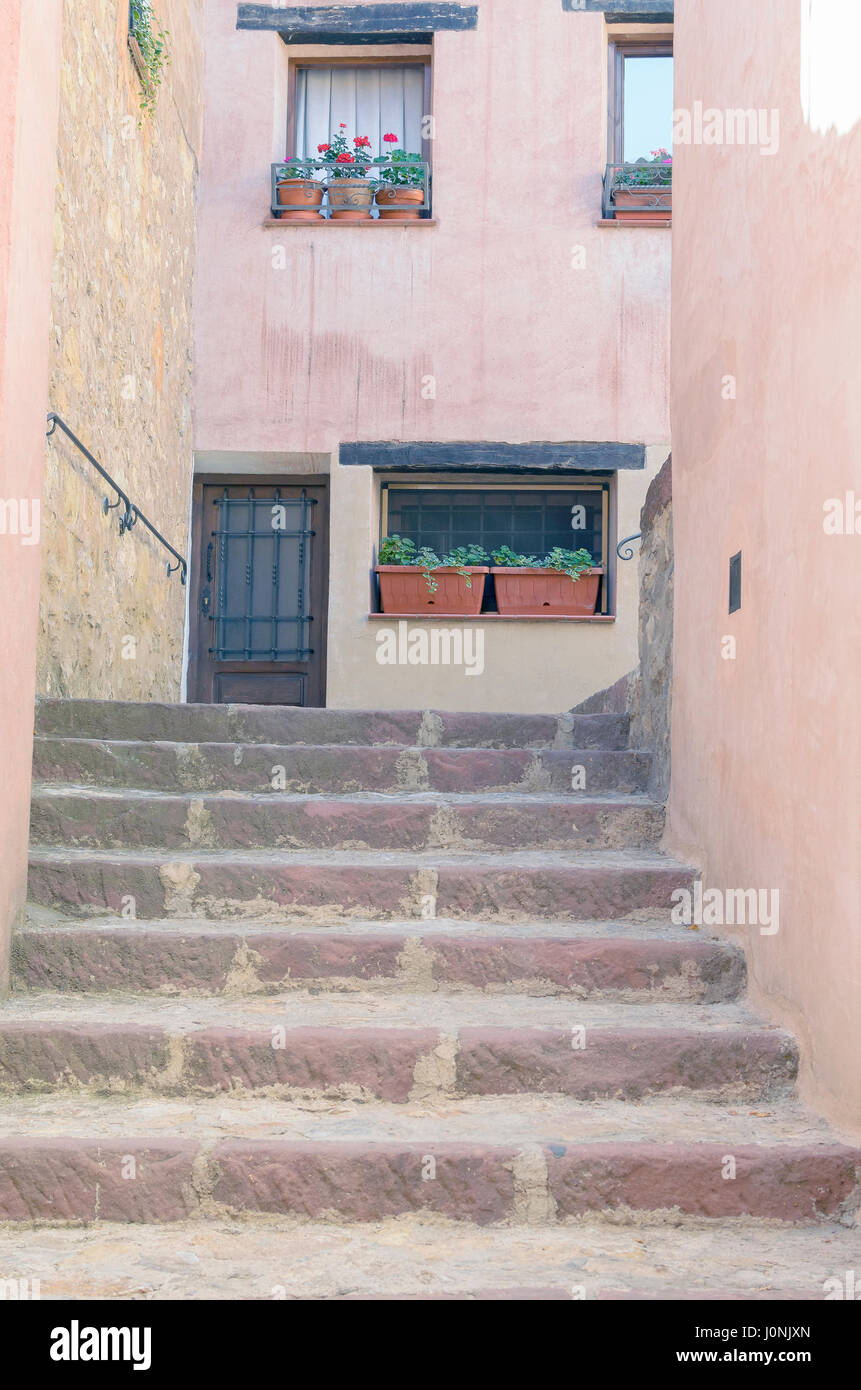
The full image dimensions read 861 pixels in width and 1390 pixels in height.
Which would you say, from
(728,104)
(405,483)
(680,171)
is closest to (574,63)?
(405,483)

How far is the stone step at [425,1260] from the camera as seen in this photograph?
6.54 feet

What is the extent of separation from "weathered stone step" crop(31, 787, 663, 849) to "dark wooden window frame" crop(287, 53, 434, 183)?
16.5 feet

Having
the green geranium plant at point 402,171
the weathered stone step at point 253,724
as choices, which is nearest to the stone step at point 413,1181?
the weathered stone step at point 253,724

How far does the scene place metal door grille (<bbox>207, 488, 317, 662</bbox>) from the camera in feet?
23.9

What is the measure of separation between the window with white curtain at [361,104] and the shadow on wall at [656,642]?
4.16 metres

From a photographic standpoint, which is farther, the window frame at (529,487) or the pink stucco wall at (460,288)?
the window frame at (529,487)

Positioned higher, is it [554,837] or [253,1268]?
[554,837]

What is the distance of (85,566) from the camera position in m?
4.96

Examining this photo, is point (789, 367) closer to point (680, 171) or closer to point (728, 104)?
point (728, 104)

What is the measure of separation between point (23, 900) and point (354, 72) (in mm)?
6046

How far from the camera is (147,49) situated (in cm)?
559

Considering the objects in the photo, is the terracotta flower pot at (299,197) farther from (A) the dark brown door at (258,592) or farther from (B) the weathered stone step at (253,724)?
(B) the weathered stone step at (253,724)

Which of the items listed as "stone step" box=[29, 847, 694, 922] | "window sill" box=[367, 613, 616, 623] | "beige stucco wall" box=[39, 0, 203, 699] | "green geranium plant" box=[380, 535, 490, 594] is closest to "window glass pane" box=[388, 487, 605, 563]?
"green geranium plant" box=[380, 535, 490, 594]

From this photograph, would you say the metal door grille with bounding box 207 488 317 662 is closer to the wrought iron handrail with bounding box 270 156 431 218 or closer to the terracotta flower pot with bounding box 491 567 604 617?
the terracotta flower pot with bounding box 491 567 604 617
